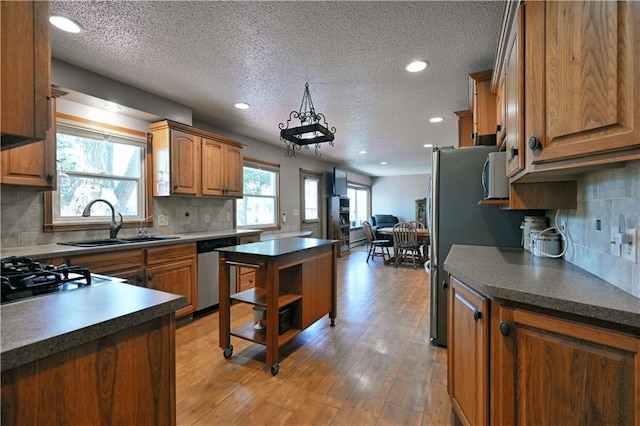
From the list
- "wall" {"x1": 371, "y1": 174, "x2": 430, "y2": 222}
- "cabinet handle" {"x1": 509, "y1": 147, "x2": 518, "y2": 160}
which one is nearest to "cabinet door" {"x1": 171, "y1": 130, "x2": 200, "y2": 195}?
"cabinet handle" {"x1": 509, "y1": 147, "x2": 518, "y2": 160}

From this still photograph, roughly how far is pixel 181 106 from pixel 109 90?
30.0 inches

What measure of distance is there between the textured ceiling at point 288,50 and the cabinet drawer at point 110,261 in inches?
61.8

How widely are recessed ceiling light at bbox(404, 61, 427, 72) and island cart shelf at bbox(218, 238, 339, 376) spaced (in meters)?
1.70

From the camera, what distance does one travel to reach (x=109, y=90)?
268 cm

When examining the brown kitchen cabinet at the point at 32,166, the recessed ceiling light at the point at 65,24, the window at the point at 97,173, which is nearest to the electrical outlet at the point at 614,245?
the recessed ceiling light at the point at 65,24

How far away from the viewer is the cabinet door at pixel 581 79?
866mm

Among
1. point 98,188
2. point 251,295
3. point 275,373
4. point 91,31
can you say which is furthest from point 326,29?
point 98,188

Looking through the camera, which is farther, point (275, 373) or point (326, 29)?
point (275, 373)

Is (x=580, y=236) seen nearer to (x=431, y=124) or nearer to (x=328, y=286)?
(x=328, y=286)

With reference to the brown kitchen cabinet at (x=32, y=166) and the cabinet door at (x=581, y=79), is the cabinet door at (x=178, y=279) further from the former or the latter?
the cabinet door at (x=581, y=79)

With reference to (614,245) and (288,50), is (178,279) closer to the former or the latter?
(288,50)

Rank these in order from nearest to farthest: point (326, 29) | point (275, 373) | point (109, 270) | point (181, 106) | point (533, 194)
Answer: point (533, 194) < point (326, 29) < point (275, 373) < point (109, 270) < point (181, 106)

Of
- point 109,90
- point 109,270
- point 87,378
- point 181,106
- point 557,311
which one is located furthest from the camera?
point 181,106

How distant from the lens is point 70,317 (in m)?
0.81
